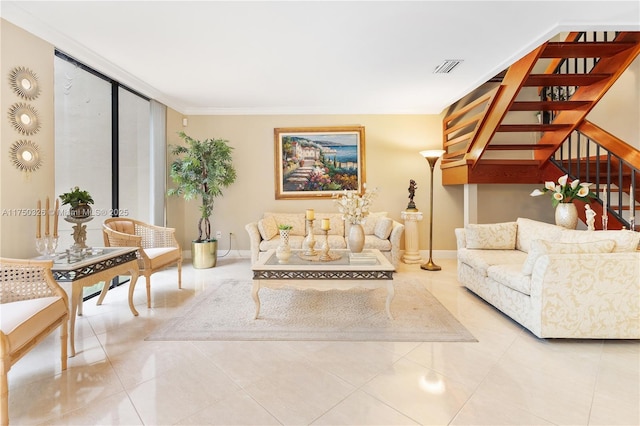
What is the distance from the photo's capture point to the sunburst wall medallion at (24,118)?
7.70 feet

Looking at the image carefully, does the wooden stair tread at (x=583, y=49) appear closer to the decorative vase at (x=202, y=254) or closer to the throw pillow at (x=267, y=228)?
the throw pillow at (x=267, y=228)

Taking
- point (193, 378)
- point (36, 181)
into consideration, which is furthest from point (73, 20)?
point (193, 378)

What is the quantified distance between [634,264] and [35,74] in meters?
5.11

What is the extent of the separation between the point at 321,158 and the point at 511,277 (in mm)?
3414

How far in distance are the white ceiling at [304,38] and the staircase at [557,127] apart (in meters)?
0.32

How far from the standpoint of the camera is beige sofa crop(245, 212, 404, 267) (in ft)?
13.6

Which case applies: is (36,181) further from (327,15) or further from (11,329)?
(327,15)

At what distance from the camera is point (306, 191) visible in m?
5.11

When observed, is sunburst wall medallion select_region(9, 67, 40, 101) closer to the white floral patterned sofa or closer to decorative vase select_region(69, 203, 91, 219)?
decorative vase select_region(69, 203, 91, 219)

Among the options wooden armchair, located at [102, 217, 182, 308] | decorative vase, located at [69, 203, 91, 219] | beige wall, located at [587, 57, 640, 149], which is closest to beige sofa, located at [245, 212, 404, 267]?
wooden armchair, located at [102, 217, 182, 308]

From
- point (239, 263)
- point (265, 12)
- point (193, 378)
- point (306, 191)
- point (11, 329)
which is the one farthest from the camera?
point (306, 191)

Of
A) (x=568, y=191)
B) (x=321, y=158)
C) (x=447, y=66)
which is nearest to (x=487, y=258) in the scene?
(x=568, y=191)

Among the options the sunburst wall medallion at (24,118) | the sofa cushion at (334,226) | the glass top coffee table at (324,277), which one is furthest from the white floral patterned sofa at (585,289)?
the sunburst wall medallion at (24,118)

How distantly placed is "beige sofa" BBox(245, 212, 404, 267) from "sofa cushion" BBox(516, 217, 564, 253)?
1.41 metres
